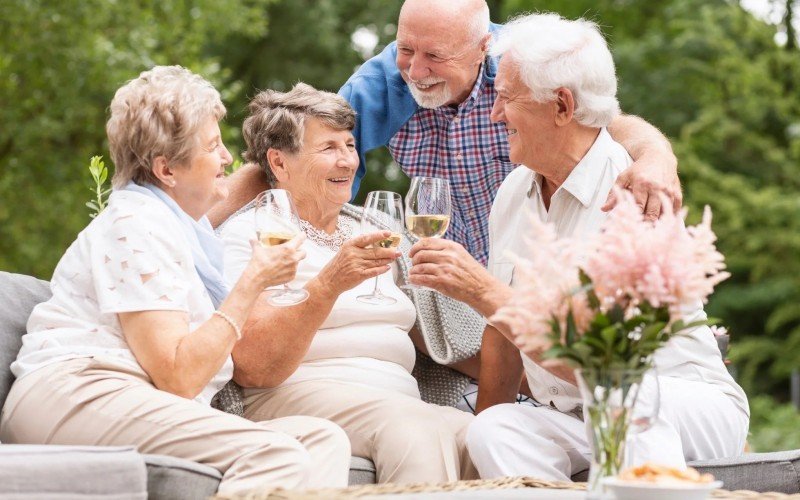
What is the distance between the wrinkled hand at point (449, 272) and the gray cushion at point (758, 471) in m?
0.80

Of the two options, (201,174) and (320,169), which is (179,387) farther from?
(320,169)

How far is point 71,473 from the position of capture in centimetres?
265

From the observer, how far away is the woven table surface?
240cm

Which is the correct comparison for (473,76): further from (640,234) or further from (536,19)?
(640,234)

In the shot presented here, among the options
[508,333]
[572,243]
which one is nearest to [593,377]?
[572,243]

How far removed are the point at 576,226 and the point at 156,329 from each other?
1.38 m

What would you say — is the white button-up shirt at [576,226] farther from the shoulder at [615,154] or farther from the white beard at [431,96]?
the white beard at [431,96]

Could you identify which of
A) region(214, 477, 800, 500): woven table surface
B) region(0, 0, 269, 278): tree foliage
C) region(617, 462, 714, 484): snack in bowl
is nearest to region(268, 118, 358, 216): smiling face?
region(214, 477, 800, 500): woven table surface

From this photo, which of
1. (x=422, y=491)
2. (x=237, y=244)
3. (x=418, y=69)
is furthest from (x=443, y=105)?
(x=422, y=491)

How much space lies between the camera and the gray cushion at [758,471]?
3162 millimetres

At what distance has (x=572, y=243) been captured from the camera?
225cm

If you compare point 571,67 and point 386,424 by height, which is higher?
point 571,67

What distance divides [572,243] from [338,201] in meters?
1.88

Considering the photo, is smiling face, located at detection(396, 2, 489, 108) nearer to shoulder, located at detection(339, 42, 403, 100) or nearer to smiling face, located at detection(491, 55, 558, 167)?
shoulder, located at detection(339, 42, 403, 100)
